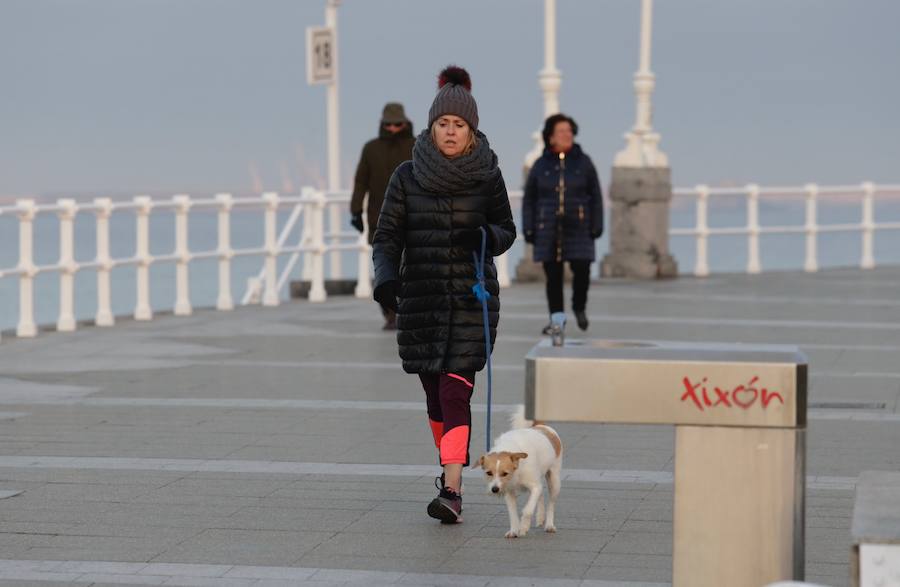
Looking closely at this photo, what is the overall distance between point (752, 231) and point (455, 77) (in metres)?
18.6

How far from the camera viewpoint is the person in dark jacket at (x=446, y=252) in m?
7.50

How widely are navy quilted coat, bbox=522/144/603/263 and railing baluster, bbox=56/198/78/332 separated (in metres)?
4.42

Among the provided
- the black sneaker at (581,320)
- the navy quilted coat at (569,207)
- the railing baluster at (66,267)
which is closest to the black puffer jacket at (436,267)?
the navy quilted coat at (569,207)

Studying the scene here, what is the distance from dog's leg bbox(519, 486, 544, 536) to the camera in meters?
7.14

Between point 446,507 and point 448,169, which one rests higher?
point 448,169

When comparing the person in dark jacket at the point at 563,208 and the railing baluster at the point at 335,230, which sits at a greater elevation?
the person in dark jacket at the point at 563,208

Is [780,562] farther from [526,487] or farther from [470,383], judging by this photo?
[470,383]

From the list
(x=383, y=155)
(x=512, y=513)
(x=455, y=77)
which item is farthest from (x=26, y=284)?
(x=512, y=513)

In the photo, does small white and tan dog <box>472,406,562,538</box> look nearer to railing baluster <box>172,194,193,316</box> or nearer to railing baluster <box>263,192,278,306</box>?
railing baluster <box>172,194,193,316</box>

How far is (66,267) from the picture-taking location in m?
17.6

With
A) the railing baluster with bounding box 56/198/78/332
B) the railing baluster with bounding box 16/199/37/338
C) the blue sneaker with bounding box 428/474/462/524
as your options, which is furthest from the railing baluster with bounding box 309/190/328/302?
the blue sneaker with bounding box 428/474/462/524

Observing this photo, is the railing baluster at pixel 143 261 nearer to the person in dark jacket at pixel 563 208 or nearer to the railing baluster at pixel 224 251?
the railing baluster at pixel 224 251

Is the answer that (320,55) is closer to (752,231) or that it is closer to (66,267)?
(752,231)

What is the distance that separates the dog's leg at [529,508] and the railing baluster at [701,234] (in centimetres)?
1814
